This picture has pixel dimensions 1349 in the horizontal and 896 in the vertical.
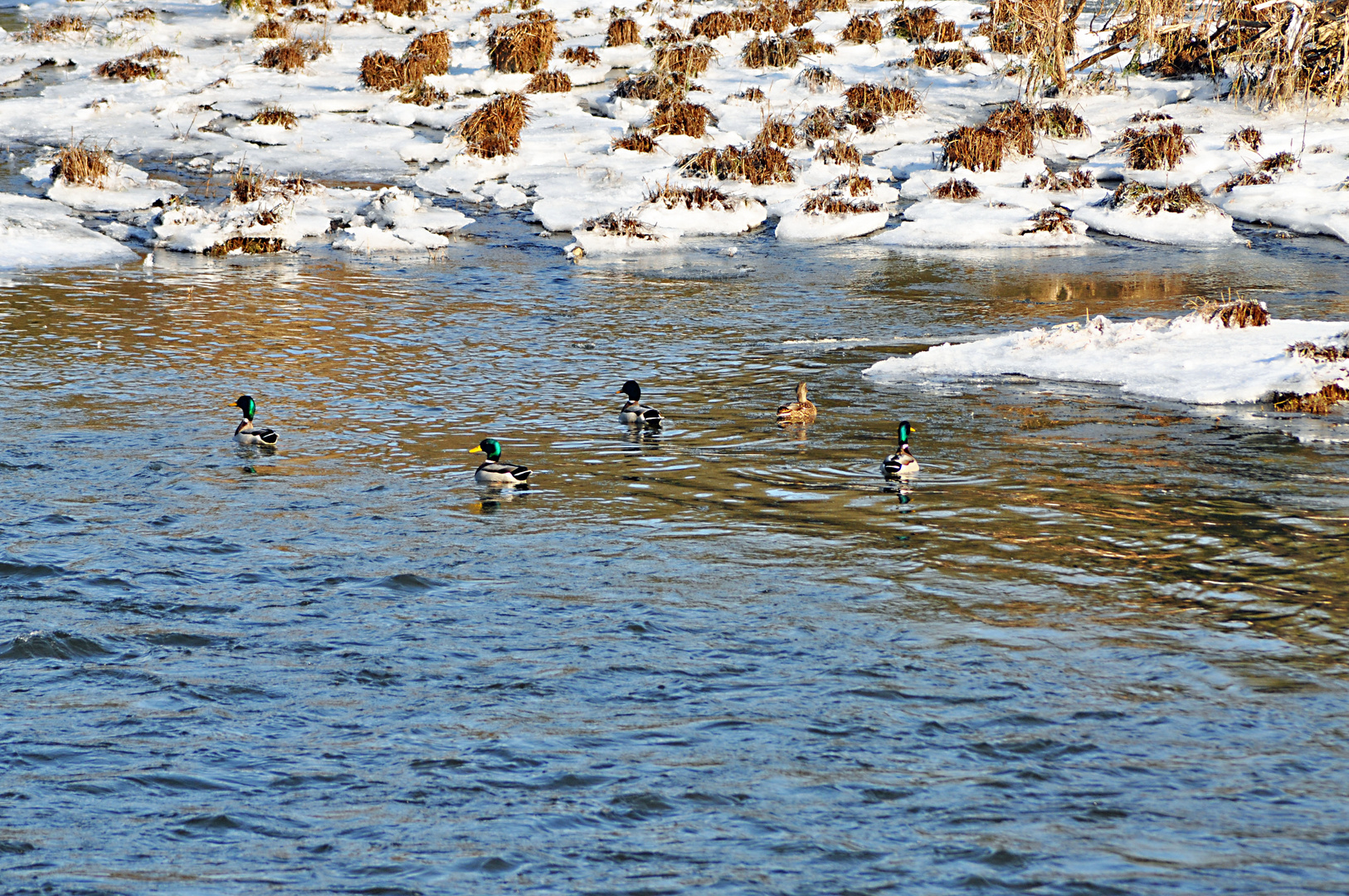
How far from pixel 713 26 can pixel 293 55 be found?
10615 mm

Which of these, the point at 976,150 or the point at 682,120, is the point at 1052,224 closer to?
the point at 976,150

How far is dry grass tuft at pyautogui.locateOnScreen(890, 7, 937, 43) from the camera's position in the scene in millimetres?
34438

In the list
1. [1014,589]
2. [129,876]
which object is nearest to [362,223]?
[1014,589]

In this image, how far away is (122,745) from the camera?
689 centimetres

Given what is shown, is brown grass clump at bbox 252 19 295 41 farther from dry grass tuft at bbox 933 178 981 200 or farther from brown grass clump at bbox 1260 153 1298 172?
brown grass clump at bbox 1260 153 1298 172

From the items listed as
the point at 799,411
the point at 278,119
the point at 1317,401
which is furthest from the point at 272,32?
the point at 1317,401

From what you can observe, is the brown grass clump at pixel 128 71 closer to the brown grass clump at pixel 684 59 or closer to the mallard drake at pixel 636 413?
the brown grass clump at pixel 684 59

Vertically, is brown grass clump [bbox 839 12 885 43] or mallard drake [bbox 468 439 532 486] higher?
brown grass clump [bbox 839 12 885 43]

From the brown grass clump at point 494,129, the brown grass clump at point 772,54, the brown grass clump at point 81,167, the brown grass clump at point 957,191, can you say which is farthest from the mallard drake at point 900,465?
the brown grass clump at point 772,54

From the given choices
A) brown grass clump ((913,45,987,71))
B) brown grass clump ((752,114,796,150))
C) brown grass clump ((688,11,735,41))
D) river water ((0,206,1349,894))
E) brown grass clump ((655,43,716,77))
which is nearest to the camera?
river water ((0,206,1349,894))

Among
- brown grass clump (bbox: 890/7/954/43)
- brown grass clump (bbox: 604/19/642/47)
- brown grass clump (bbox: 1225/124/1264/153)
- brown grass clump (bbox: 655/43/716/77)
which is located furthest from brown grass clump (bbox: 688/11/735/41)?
brown grass clump (bbox: 1225/124/1264/153)

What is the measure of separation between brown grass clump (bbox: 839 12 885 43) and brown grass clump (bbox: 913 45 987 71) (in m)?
2.09

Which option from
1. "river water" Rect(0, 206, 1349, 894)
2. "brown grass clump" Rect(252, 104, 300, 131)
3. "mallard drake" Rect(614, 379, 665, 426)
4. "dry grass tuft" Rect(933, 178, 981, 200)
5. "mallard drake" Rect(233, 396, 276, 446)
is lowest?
"river water" Rect(0, 206, 1349, 894)

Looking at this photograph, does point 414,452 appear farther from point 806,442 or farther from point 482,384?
point 806,442
